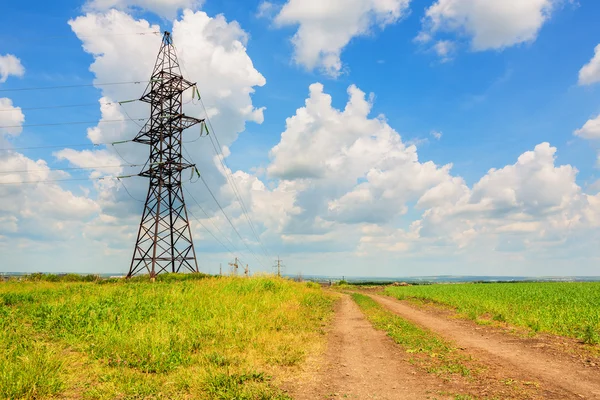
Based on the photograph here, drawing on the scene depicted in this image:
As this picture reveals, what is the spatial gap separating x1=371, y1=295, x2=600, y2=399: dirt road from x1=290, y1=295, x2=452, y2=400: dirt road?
98.2 inches

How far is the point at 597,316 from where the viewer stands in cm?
1609

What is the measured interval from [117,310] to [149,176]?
2814cm

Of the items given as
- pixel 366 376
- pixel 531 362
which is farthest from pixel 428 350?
pixel 366 376

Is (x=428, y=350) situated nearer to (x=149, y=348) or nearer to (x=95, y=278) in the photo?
(x=149, y=348)

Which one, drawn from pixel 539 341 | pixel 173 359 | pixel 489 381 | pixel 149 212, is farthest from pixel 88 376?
pixel 149 212

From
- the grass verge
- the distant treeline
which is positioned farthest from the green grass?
the distant treeline

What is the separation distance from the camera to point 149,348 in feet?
29.6

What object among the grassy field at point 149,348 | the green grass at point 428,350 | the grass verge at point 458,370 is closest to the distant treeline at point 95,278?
the grassy field at point 149,348

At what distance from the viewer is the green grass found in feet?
29.2

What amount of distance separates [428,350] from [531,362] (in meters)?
2.78

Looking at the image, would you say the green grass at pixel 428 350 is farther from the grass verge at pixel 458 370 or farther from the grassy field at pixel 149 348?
the grassy field at pixel 149 348

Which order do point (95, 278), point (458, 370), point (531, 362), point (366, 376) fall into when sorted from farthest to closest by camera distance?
point (95, 278), point (531, 362), point (458, 370), point (366, 376)

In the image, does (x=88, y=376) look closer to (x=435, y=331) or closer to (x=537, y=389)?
(x=537, y=389)

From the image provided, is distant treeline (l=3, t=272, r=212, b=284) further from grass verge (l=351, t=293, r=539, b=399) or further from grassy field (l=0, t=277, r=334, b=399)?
grass verge (l=351, t=293, r=539, b=399)
